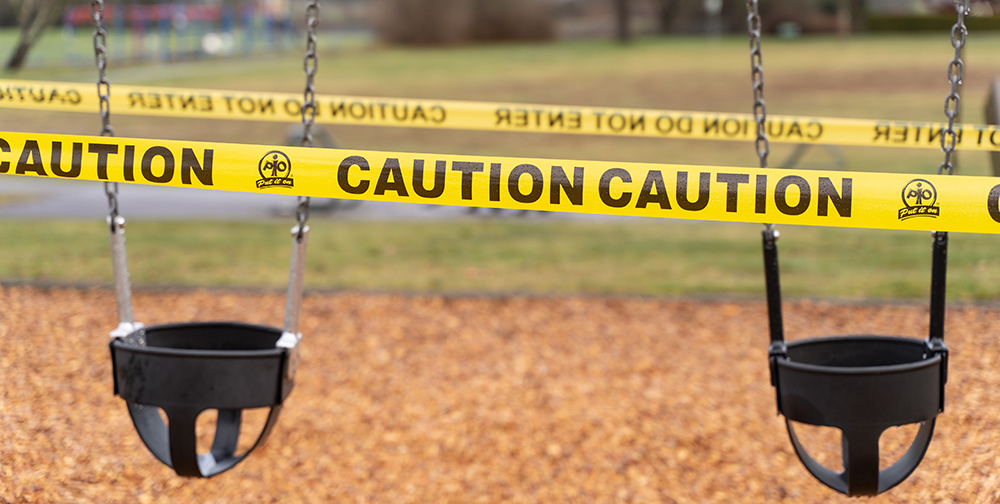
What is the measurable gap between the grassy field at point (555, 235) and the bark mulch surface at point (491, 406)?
2.17 feet

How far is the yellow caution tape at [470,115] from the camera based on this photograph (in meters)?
4.58

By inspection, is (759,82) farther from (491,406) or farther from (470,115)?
(470,115)

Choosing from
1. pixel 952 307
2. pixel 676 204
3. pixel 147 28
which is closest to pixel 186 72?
pixel 147 28

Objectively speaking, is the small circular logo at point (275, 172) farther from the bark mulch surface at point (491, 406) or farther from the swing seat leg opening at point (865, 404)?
the swing seat leg opening at point (865, 404)

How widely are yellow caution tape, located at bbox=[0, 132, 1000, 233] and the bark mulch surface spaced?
1409 mm

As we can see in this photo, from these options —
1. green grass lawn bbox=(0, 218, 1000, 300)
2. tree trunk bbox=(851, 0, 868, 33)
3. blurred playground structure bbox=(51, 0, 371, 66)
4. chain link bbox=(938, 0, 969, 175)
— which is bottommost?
green grass lawn bbox=(0, 218, 1000, 300)

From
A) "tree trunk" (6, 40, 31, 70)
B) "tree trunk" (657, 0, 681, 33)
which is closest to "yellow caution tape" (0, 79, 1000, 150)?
"tree trunk" (6, 40, 31, 70)

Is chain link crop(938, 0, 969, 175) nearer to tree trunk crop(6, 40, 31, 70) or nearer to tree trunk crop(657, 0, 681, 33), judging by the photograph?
tree trunk crop(6, 40, 31, 70)

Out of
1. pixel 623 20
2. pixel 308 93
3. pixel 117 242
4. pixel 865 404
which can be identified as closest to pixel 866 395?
pixel 865 404

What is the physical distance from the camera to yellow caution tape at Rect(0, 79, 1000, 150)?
15.0 feet

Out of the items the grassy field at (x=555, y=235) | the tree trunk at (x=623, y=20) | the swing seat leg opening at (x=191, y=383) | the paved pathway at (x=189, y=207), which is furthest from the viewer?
the tree trunk at (x=623, y=20)

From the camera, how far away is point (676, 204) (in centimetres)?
235

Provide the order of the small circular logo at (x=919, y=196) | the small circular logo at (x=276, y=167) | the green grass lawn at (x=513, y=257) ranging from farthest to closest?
the green grass lawn at (x=513, y=257) → the small circular logo at (x=276, y=167) → the small circular logo at (x=919, y=196)

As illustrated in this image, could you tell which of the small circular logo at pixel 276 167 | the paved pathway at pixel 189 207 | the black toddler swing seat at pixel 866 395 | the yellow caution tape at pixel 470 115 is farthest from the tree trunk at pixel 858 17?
the small circular logo at pixel 276 167
